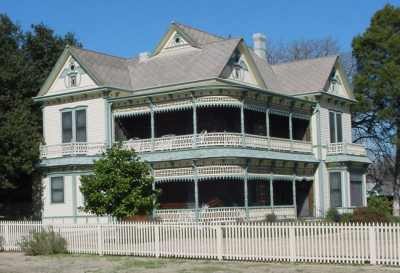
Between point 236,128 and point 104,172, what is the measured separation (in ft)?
38.2

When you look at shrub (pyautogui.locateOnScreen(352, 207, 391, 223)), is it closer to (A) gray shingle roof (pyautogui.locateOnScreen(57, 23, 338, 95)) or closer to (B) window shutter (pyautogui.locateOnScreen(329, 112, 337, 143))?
(B) window shutter (pyautogui.locateOnScreen(329, 112, 337, 143))

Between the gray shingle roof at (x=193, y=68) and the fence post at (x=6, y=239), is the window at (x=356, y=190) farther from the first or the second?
the fence post at (x=6, y=239)

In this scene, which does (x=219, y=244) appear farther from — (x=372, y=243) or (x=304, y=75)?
(x=304, y=75)

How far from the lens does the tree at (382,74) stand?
4787 cm

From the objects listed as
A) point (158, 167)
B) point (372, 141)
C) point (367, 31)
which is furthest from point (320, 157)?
point (372, 141)

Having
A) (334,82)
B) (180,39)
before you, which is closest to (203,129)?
(180,39)

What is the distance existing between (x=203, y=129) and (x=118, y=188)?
10.6 metres

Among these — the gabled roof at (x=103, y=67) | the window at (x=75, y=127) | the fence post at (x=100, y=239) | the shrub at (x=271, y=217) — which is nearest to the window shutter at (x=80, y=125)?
the window at (x=75, y=127)

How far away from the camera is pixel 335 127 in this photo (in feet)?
139

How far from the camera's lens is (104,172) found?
89.6ft

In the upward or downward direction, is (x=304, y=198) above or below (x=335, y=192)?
below

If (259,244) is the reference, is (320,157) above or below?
above

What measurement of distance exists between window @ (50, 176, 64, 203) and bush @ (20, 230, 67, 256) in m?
12.6

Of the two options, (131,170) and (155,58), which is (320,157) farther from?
(131,170)
